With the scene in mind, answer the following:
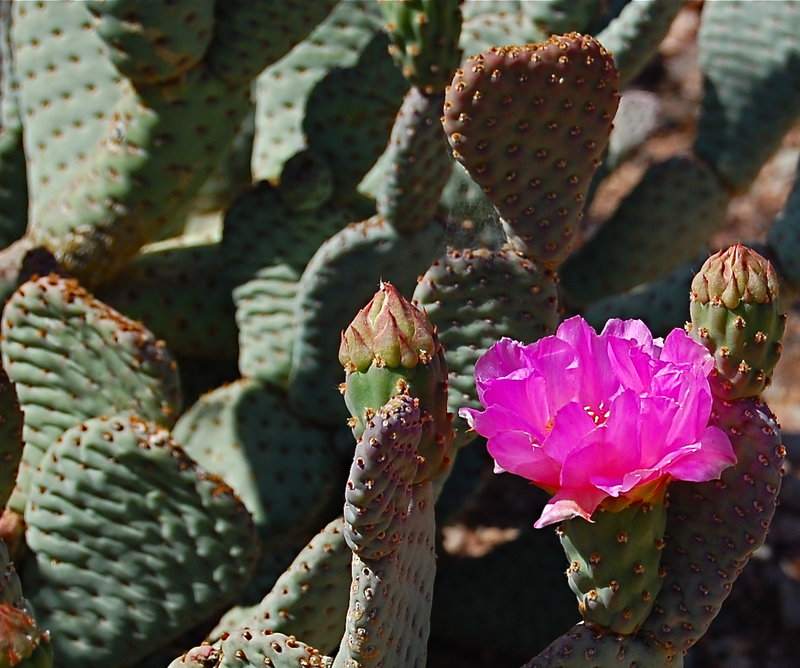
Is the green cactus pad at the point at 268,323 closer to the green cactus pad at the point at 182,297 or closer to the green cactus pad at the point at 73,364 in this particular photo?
the green cactus pad at the point at 182,297

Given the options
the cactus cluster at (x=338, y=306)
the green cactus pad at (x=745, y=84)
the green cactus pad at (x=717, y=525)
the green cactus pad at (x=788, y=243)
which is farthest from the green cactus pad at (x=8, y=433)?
the green cactus pad at (x=745, y=84)

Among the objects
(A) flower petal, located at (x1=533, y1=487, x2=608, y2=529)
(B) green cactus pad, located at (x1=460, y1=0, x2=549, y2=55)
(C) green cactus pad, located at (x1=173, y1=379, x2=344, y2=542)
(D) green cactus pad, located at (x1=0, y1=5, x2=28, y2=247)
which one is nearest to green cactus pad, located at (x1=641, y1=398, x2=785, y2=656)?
(A) flower petal, located at (x1=533, y1=487, x2=608, y2=529)

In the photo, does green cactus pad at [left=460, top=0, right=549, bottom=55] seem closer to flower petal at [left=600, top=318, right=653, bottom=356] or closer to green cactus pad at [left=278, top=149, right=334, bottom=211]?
green cactus pad at [left=278, top=149, right=334, bottom=211]

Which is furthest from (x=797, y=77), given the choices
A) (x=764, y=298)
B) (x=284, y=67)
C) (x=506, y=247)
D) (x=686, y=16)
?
(x=686, y=16)

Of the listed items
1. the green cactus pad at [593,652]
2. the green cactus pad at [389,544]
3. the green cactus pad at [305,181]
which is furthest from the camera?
the green cactus pad at [305,181]

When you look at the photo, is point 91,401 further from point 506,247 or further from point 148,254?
point 506,247

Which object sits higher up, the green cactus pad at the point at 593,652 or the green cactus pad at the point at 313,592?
the green cactus pad at the point at 593,652
